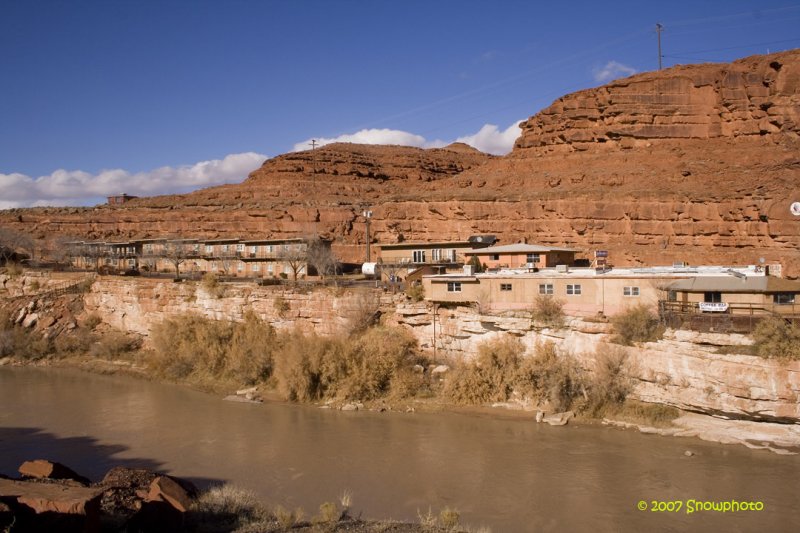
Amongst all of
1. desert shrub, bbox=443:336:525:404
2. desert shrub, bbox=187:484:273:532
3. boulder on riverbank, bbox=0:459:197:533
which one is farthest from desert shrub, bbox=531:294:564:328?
boulder on riverbank, bbox=0:459:197:533

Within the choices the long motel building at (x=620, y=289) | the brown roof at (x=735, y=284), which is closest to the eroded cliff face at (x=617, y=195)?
the long motel building at (x=620, y=289)

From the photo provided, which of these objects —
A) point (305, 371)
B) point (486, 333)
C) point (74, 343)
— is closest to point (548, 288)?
point (486, 333)

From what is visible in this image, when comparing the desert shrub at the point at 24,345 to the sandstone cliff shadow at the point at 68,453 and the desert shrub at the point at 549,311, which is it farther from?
the desert shrub at the point at 549,311

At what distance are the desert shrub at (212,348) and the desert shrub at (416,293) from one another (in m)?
7.36

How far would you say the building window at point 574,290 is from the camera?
24.4 metres

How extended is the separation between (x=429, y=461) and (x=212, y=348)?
15.6m

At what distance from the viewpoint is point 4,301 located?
41.6 m

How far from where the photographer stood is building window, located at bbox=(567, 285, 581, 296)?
2444cm

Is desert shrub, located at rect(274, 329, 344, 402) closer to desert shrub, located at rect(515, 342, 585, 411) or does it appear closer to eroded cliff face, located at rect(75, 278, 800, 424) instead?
eroded cliff face, located at rect(75, 278, 800, 424)

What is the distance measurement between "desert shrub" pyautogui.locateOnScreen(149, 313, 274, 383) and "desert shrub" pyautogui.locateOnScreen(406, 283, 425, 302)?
7.36 m

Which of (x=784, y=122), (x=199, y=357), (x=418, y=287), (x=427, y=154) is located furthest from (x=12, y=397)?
(x=427, y=154)

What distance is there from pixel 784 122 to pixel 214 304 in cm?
3918

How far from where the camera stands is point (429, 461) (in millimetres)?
18828

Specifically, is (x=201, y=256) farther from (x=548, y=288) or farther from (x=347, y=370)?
(x=548, y=288)
